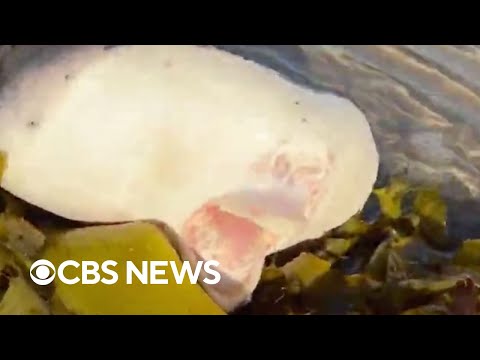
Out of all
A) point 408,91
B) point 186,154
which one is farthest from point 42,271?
point 408,91

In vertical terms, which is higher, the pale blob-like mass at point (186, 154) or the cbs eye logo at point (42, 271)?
the pale blob-like mass at point (186, 154)

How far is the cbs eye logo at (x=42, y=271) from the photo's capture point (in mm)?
2160

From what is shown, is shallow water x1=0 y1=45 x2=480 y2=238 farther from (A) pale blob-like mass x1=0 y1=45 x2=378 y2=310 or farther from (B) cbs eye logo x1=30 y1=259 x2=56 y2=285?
(B) cbs eye logo x1=30 y1=259 x2=56 y2=285

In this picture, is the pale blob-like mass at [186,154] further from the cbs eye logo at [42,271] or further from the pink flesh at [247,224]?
the cbs eye logo at [42,271]

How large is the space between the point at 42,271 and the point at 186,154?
406 mm

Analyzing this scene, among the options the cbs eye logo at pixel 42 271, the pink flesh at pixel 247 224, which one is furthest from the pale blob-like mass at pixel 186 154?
the cbs eye logo at pixel 42 271

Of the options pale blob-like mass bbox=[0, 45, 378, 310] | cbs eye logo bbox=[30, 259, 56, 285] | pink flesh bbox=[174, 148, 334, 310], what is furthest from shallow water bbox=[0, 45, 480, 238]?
cbs eye logo bbox=[30, 259, 56, 285]

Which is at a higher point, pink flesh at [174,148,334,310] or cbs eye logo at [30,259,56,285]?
pink flesh at [174,148,334,310]

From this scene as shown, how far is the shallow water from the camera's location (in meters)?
2.16

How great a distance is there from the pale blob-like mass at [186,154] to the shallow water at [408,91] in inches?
1.9

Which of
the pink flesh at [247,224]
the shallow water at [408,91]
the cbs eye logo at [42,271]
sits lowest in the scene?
the cbs eye logo at [42,271]

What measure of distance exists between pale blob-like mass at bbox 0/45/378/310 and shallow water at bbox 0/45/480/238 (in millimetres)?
47
